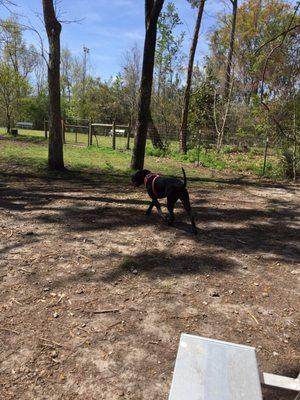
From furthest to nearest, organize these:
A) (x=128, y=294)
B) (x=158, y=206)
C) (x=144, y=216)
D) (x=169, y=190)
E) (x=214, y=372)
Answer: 1. (x=144, y=216)
2. (x=158, y=206)
3. (x=169, y=190)
4. (x=128, y=294)
5. (x=214, y=372)

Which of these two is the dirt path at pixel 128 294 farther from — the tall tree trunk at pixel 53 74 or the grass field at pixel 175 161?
the grass field at pixel 175 161

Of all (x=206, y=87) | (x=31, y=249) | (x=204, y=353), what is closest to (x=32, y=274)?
(x=31, y=249)

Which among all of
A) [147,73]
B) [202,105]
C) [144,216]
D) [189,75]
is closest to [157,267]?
[144,216]

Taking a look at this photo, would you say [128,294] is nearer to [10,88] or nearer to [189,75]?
[189,75]

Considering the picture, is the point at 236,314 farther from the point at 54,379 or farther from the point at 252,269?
the point at 54,379

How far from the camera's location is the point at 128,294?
3.94m

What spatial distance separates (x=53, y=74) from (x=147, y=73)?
2.61 m

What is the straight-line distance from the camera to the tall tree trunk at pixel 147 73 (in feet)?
33.5

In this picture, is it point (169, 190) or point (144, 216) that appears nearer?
point (169, 190)

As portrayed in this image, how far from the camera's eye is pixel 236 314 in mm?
3643

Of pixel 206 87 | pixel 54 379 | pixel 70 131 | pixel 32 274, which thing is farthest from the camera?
pixel 70 131

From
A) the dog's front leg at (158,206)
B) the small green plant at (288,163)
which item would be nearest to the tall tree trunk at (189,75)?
the small green plant at (288,163)

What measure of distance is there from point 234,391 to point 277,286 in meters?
3.16

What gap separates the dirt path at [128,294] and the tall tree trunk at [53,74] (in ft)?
12.9
